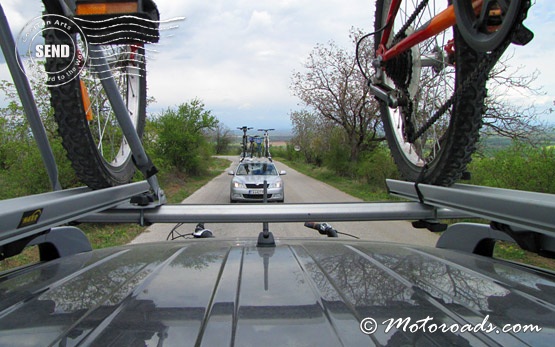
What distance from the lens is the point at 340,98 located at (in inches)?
759

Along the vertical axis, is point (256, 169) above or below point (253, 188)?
above

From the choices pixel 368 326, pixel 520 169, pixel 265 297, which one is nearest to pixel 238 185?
pixel 520 169

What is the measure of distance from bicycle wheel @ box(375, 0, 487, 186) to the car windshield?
1088 cm

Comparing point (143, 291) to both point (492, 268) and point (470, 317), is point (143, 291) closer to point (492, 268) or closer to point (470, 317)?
point (470, 317)

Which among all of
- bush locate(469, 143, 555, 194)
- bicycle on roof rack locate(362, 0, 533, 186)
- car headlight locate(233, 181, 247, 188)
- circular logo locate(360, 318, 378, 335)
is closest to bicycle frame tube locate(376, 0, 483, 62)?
bicycle on roof rack locate(362, 0, 533, 186)

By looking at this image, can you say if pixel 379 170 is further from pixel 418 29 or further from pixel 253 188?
pixel 418 29

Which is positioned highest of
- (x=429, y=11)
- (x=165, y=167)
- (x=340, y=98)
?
(x=340, y=98)

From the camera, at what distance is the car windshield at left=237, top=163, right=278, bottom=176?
47.0 feet

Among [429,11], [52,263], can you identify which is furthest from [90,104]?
[429,11]

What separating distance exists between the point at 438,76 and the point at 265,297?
231 centimetres

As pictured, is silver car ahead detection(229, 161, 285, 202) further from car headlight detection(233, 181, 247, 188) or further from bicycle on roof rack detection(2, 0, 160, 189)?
bicycle on roof rack detection(2, 0, 160, 189)

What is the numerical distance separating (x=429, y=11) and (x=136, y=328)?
2.72 meters

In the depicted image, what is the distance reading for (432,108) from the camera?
2.96m

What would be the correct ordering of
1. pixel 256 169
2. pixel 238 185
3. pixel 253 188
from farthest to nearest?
pixel 256 169 < pixel 238 185 < pixel 253 188
